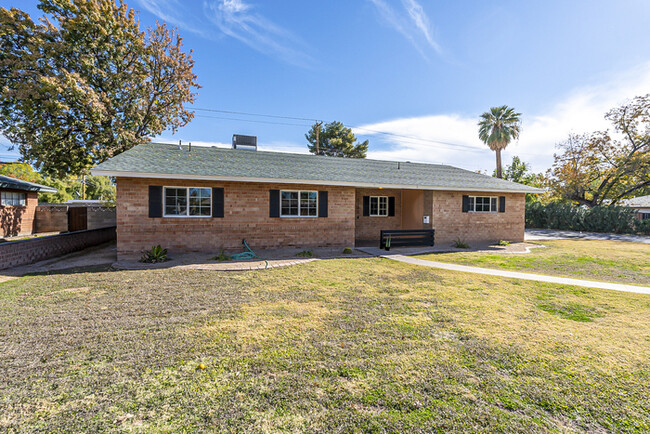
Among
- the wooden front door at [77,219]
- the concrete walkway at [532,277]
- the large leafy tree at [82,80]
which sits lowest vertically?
the concrete walkway at [532,277]

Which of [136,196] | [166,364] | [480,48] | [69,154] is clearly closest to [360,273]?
[166,364]

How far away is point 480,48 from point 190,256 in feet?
46.9

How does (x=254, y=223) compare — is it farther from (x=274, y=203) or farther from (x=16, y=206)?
(x=16, y=206)

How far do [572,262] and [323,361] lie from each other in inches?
420

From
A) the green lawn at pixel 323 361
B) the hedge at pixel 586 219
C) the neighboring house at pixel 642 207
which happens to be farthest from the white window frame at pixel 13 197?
the neighboring house at pixel 642 207

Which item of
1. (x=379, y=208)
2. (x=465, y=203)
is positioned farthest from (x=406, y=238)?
(x=465, y=203)

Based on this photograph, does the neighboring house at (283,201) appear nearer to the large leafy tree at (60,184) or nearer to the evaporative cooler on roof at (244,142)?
the evaporative cooler on roof at (244,142)

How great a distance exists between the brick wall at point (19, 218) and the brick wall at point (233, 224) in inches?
513

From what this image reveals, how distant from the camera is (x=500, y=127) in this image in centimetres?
3145

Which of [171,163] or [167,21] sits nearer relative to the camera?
[171,163]

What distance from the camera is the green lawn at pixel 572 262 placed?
7.82 meters

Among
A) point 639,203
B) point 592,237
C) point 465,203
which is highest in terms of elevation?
point 639,203

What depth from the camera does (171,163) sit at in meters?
10.6

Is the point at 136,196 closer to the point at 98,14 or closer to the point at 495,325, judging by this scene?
the point at 495,325
